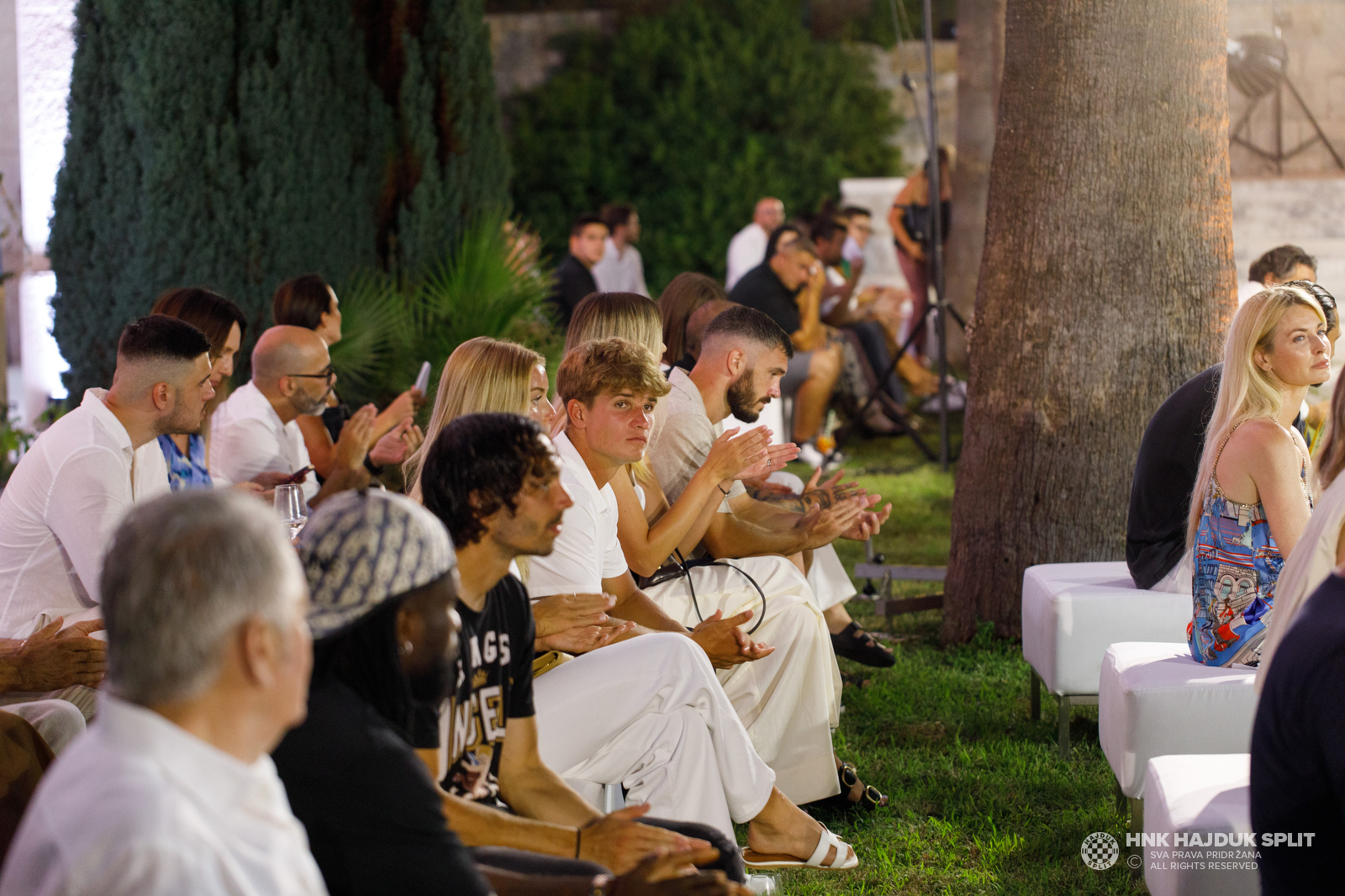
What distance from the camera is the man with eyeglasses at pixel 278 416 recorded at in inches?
203

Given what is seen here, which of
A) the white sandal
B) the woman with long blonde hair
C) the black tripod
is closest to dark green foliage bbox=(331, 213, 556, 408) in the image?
the black tripod

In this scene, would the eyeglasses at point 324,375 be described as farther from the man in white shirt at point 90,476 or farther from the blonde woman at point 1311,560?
the blonde woman at point 1311,560

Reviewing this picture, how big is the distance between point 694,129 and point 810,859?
14.8 m

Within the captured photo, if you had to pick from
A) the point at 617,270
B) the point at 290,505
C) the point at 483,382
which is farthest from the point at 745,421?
the point at 617,270

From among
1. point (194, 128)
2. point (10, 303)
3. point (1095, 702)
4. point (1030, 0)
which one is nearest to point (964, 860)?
point (1095, 702)

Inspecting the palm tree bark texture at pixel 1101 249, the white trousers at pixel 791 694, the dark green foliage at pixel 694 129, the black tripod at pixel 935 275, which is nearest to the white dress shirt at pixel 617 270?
the black tripod at pixel 935 275

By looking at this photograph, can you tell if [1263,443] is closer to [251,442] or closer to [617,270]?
[251,442]

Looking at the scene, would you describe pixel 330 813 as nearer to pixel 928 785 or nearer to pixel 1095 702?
pixel 928 785

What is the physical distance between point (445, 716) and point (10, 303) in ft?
22.0

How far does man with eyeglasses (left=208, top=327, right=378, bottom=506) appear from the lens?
203 inches

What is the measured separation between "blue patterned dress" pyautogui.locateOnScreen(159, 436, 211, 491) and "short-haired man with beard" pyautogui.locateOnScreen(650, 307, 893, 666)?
1.53 m

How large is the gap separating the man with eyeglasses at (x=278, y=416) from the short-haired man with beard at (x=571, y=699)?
6.62 feet

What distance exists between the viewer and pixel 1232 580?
351cm

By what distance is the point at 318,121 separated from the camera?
25.5ft
